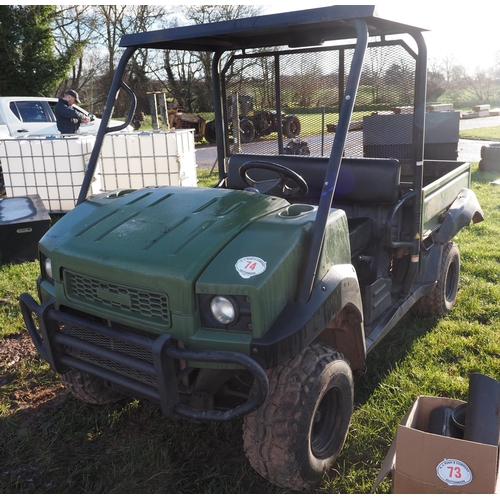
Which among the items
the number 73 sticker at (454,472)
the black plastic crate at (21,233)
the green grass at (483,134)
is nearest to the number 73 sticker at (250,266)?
the number 73 sticker at (454,472)

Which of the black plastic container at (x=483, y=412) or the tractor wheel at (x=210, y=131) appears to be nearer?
the black plastic container at (x=483, y=412)

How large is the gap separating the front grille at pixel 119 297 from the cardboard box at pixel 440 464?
42.7 inches

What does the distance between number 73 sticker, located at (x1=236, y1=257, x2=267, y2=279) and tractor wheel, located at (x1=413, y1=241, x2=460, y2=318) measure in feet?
7.13

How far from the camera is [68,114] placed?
939 cm

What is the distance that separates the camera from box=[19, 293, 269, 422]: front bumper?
7.06 ft

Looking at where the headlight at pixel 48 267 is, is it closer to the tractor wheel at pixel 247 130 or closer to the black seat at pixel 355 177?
the black seat at pixel 355 177

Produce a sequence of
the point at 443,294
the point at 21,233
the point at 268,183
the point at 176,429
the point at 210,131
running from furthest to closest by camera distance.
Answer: the point at 210,131 → the point at 21,233 → the point at 443,294 → the point at 268,183 → the point at 176,429

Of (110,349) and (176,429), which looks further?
(176,429)

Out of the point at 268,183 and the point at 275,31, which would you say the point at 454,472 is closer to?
the point at 268,183

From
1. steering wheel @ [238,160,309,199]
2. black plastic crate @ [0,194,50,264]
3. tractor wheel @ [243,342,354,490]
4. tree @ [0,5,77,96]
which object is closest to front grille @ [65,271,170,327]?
tractor wheel @ [243,342,354,490]

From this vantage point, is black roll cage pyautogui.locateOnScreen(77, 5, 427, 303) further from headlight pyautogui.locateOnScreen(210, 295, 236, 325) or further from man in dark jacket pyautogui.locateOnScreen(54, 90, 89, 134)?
man in dark jacket pyautogui.locateOnScreen(54, 90, 89, 134)

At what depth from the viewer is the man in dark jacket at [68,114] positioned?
9398mm

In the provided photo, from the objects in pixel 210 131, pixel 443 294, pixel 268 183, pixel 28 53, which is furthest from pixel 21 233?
pixel 28 53

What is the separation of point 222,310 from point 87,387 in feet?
4.23
